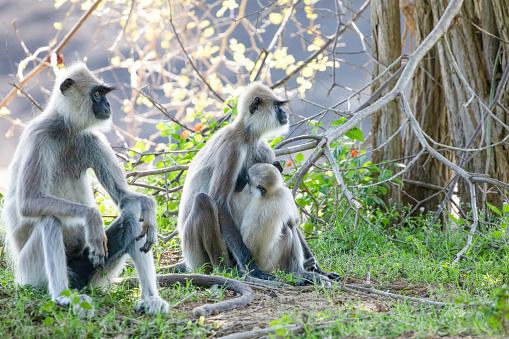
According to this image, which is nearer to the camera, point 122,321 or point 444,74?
point 122,321

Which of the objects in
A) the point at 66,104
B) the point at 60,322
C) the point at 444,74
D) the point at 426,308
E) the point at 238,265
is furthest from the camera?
the point at 444,74

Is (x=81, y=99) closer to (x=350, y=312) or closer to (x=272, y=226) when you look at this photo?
(x=272, y=226)

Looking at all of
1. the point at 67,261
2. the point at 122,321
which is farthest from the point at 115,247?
the point at 122,321

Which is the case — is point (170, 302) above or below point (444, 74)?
below

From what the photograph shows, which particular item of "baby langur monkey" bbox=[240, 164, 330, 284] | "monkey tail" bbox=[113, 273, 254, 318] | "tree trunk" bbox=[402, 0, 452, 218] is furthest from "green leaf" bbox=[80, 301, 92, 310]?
"tree trunk" bbox=[402, 0, 452, 218]

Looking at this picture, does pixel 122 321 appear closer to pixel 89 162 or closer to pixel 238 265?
pixel 89 162

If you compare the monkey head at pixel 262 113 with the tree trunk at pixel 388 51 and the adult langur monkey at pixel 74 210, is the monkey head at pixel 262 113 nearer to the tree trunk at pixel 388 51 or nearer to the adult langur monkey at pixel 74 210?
the adult langur monkey at pixel 74 210

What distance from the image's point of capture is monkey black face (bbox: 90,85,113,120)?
333cm

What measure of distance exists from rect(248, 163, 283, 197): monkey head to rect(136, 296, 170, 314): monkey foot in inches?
50.7

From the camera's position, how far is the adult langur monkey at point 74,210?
9.56ft

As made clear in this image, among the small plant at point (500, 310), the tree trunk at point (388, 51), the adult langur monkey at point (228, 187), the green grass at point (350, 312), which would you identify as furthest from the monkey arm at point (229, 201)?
the tree trunk at point (388, 51)

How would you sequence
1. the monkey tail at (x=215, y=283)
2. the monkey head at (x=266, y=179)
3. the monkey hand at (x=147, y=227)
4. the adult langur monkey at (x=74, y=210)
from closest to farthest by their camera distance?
1. the adult langur monkey at (x=74, y=210)
2. the monkey hand at (x=147, y=227)
3. the monkey tail at (x=215, y=283)
4. the monkey head at (x=266, y=179)

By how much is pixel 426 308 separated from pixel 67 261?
1959 mm

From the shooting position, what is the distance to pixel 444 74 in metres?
5.70
